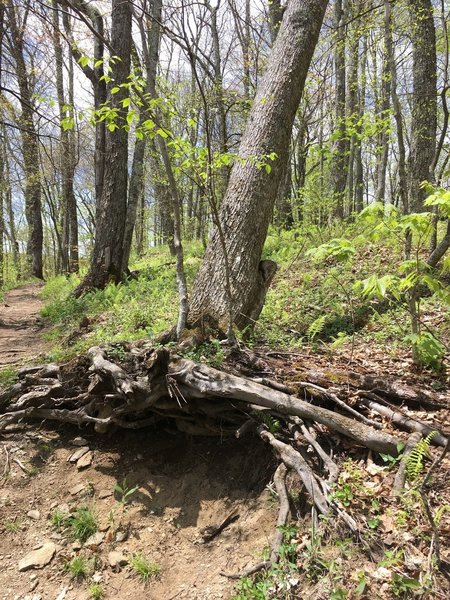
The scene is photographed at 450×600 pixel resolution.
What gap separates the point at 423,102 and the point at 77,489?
8120 millimetres

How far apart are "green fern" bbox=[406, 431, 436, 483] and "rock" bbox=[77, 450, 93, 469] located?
2.78 metres

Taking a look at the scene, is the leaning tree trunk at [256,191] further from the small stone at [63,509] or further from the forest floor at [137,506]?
the small stone at [63,509]

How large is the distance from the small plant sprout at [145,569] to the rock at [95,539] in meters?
0.36

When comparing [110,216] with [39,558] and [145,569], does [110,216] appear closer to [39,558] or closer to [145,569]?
[39,558]

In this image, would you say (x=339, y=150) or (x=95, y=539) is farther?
(x=339, y=150)

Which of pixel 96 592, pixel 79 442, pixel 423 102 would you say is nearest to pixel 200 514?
pixel 96 592

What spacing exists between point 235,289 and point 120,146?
6.90 metres

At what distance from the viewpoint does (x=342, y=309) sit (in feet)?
19.4

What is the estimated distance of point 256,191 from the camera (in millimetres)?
5207

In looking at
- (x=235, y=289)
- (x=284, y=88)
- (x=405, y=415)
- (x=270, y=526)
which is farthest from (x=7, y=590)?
(x=284, y=88)

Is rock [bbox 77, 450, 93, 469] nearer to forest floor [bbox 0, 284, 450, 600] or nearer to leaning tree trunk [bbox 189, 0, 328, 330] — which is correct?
forest floor [bbox 0, 284, 450, 600]

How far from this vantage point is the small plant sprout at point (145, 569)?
272cm

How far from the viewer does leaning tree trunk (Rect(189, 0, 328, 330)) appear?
4.79m

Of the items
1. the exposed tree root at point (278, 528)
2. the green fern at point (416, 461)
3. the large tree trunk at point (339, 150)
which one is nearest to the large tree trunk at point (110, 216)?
the large tree trunk at point (339, 150)
